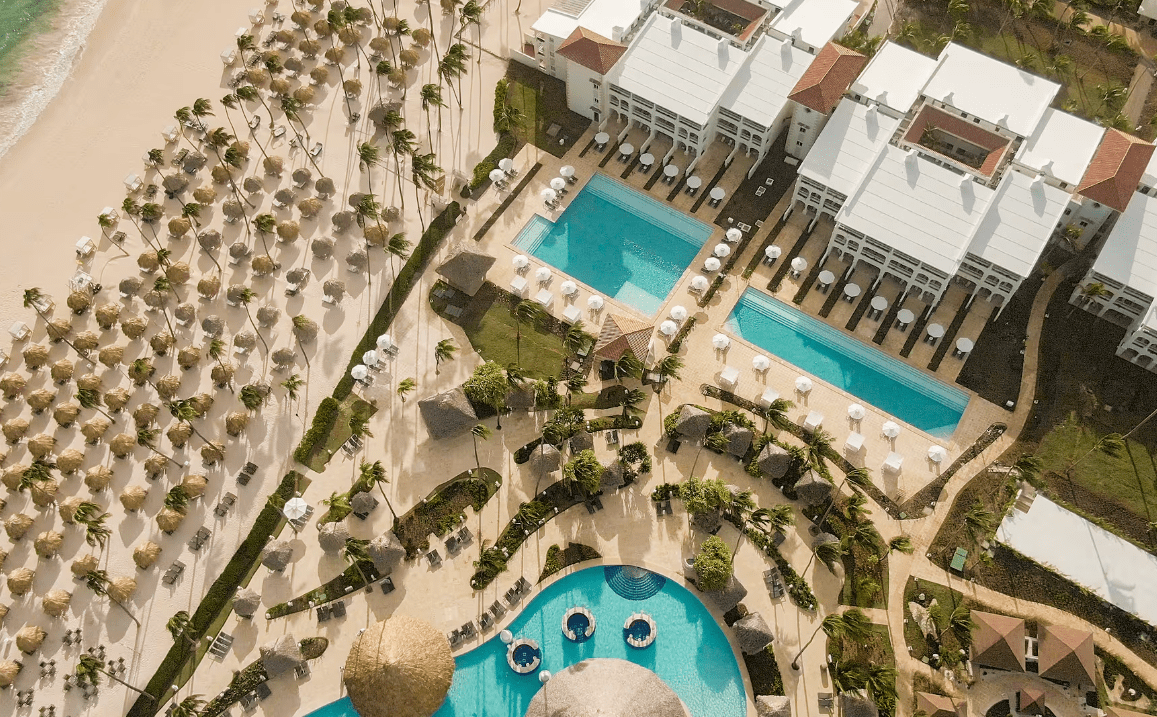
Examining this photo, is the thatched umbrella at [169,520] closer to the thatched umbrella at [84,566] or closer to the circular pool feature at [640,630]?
the thatched umbrella at [84,566]

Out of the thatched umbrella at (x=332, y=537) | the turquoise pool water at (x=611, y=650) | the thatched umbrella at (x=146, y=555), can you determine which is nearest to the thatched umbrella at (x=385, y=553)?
the thatched umbrella at (x=332, y=537)

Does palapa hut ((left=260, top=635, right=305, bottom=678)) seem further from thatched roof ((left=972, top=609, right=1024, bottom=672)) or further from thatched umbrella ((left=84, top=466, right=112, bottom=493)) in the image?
thatched roof ((left=972, top=609, right=1024, bottom=672))

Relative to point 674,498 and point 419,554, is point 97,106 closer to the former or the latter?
point 419,554

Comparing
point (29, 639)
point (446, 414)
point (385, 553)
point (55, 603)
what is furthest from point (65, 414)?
point (446, 414)

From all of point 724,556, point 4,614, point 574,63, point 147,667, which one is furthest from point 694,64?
point 4,614

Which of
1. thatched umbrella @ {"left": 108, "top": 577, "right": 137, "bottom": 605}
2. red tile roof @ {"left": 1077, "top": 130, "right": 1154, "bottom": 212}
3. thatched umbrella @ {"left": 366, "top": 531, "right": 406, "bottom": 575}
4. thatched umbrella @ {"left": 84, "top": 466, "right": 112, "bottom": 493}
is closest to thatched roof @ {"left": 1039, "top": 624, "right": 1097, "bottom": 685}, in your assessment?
red tile roof @ {"left": 1077, "top": 130, "right": 1154, "bottom": 212}

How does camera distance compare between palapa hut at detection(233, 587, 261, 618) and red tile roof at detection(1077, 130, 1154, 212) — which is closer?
palapa hut at detection(233, 587, 261, 618)

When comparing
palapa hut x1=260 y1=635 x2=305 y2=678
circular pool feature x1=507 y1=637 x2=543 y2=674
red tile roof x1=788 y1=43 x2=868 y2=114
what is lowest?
palapa hut x1=260 y1=635 x2=305 y2=678
